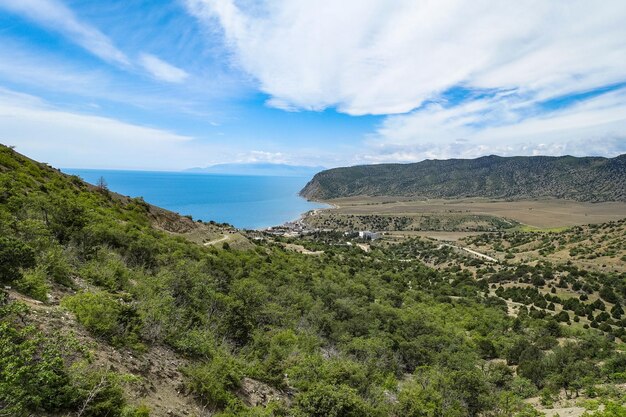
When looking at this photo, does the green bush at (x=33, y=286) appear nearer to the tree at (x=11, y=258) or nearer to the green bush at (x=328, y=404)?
the tree at (x=11, y=258)

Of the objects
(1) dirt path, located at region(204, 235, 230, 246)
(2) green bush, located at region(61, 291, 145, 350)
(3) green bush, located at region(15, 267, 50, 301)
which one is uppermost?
(3) green bush, located at region(15, 267, 50, 301)

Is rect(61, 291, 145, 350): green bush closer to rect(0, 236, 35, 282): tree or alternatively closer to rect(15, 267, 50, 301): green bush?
rect(15, 267, 50, 301): green bush

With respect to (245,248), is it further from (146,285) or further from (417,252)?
(417,252)

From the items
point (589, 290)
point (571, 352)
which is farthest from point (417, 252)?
point (571, 352)

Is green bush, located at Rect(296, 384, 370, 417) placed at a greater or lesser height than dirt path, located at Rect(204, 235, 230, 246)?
greater

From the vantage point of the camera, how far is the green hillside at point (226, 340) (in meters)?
7.74

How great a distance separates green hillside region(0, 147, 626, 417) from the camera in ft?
25.4

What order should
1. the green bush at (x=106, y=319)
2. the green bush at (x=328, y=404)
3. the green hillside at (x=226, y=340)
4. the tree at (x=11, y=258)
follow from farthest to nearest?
the green bush at (x=328, y=404), the tree at (x=11, y=258), the green bush at (x=106, y=319), the green hillside at (x=226, y=340)

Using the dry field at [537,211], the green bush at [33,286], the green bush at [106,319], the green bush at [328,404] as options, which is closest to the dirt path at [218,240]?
the green bush at [33,286]

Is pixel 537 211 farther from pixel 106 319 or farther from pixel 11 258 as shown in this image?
pixel 11 258

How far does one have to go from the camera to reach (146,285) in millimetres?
15227

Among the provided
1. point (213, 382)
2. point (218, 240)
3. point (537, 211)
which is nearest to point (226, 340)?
point (213, 382)

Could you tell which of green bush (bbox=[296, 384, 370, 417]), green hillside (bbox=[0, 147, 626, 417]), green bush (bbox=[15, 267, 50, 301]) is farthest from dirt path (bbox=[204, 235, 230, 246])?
green bush (bbox=[296, 384, 370, 417])

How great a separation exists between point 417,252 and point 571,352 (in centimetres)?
6454
